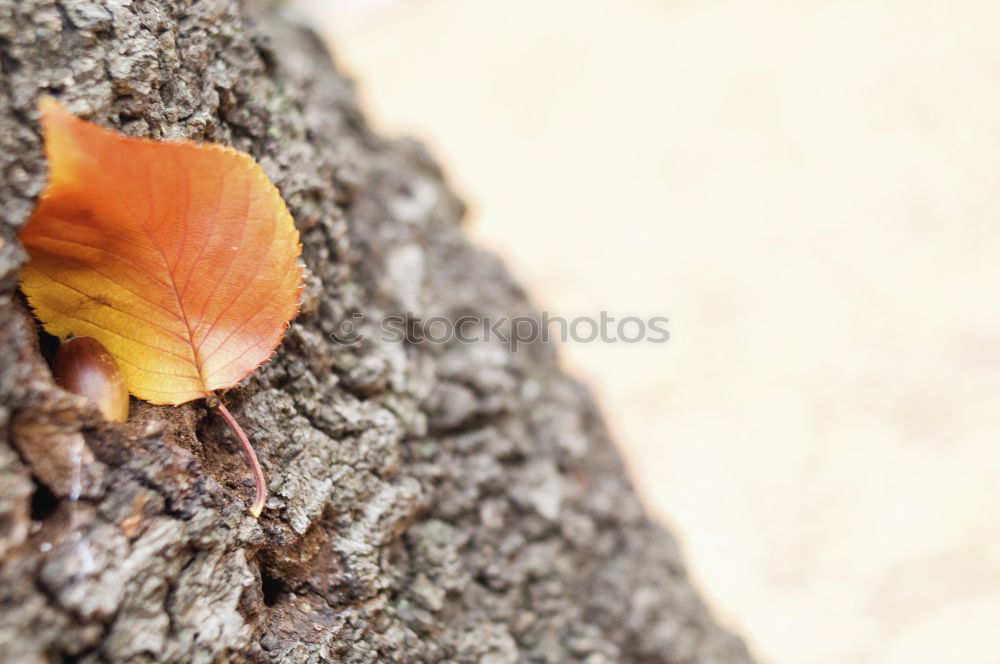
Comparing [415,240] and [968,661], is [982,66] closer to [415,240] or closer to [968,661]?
[968,661]

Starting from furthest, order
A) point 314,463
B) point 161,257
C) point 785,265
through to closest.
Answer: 1. point 785,265
2. point 314,463
3. point 161,257

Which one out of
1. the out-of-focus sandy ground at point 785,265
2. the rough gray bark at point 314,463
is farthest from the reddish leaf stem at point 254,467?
the out-of-focus sandy ground at point 785,265

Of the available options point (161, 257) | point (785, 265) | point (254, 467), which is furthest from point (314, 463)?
point (785, 265)

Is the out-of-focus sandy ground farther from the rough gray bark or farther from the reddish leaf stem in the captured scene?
the reddish leaf stem

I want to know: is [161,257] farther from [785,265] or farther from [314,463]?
[785,265]

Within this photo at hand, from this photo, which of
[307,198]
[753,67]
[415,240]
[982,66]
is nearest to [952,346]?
[982,66]
